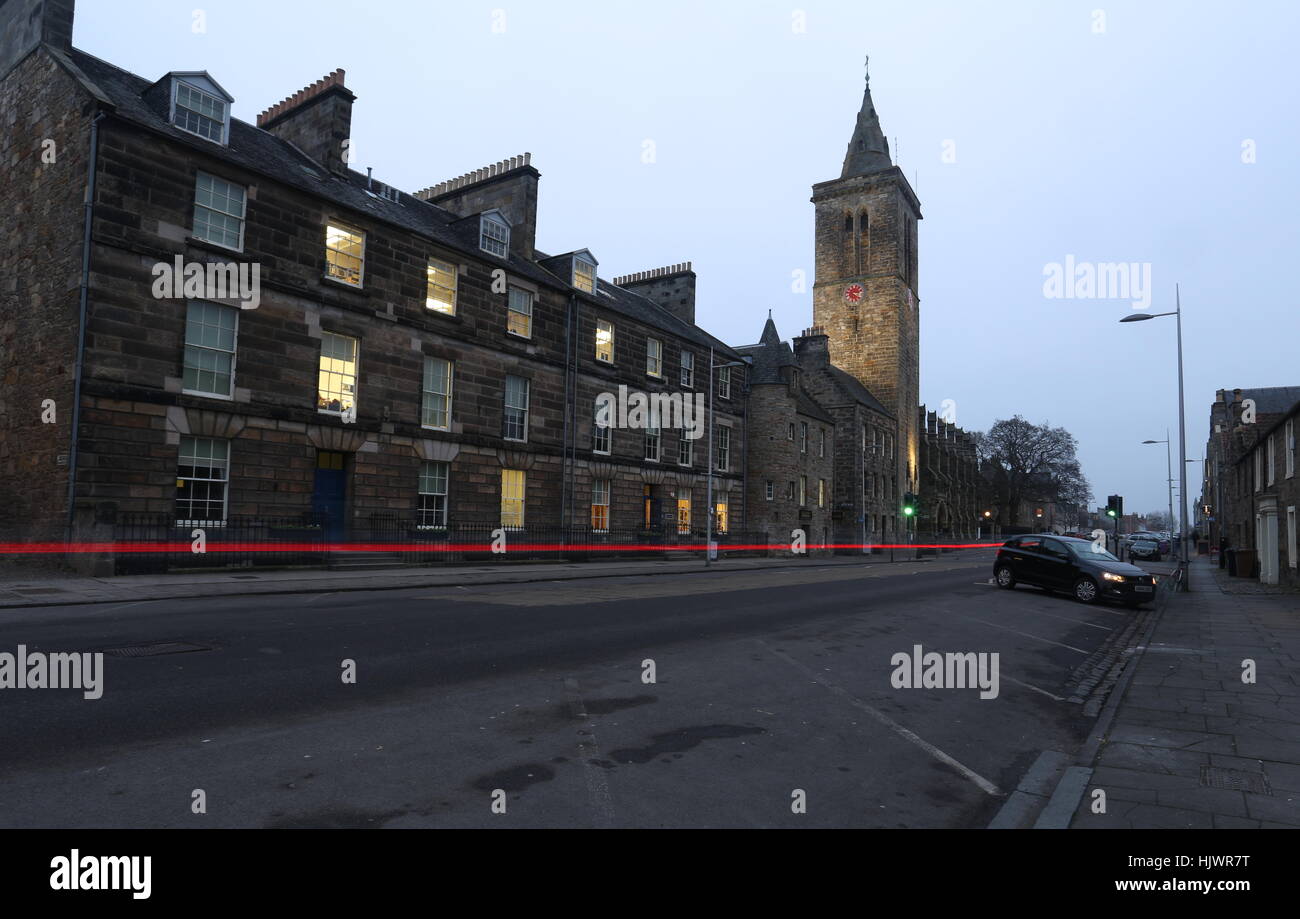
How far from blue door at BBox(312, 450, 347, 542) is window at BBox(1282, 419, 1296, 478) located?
2631 centimetres

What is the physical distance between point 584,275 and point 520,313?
4483 millimetres

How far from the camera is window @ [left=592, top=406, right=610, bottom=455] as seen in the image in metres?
28.7

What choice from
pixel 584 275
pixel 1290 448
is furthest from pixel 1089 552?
pixel 584 275

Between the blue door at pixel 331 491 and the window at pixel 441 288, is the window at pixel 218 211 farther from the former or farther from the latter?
the blue door at pixel 331 491

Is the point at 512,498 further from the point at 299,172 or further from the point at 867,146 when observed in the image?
the point at 867,146

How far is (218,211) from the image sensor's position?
58.6ft

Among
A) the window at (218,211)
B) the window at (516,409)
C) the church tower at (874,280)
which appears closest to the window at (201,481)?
the window at (218,211)

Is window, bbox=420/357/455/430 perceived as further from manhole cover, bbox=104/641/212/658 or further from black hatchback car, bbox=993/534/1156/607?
black hatchback car, bbox=993/534/1156/607

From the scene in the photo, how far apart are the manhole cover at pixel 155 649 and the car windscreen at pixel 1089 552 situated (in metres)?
18.4

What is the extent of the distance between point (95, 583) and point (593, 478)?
17148mm

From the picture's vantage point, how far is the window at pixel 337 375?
787 inches

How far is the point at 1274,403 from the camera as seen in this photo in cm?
5134

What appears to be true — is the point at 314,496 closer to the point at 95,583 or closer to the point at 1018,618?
the point at 95,583
